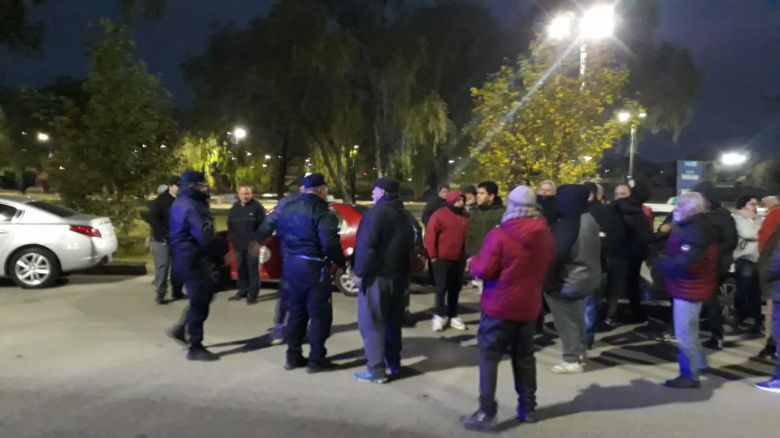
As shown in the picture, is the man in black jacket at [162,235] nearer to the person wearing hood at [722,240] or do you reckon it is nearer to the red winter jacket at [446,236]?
the red winter jacket at [446,236]

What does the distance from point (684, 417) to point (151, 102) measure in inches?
489

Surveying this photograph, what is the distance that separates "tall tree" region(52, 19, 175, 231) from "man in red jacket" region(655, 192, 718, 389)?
11033mm

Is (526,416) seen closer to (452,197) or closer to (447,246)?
(447,246)

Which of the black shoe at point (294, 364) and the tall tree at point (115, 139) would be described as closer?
the black shoe at point (294, 364)

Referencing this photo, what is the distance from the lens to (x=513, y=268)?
4633mm

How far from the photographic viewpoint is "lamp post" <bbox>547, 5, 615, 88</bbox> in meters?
12.2

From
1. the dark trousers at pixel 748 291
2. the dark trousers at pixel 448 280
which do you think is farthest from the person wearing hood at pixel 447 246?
the dark trousers at pixel 748 291

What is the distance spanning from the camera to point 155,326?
786 centimetres

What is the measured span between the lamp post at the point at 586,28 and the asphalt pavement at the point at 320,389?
6180 millimetres

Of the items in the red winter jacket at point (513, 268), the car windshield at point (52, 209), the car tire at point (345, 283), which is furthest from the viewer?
the car windshield at point (52, 209)

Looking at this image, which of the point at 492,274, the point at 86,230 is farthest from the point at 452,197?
the point at 86,230

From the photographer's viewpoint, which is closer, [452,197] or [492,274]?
[492,274]

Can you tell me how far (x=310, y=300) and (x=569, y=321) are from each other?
2.32 m

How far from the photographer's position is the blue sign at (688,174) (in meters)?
14.4
